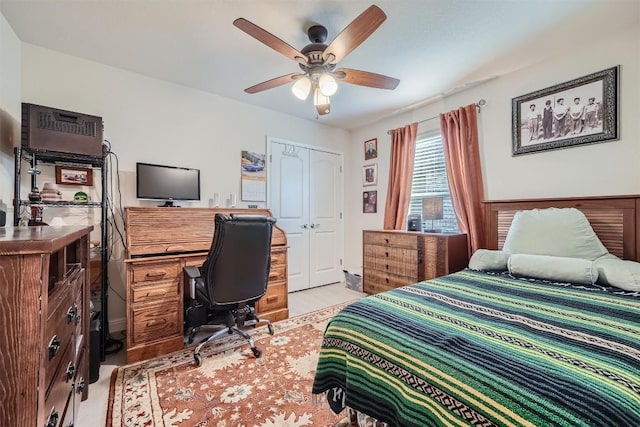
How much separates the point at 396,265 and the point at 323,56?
7.73 ft

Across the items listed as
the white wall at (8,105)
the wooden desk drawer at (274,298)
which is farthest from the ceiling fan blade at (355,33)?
the white wall at (8,105)

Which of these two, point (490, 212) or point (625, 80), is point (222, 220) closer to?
point (490, 212)

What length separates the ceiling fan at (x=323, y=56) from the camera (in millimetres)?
1545

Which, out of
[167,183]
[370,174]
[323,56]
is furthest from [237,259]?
[370,174]

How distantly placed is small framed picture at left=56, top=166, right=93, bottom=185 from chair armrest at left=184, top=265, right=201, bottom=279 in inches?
49.4

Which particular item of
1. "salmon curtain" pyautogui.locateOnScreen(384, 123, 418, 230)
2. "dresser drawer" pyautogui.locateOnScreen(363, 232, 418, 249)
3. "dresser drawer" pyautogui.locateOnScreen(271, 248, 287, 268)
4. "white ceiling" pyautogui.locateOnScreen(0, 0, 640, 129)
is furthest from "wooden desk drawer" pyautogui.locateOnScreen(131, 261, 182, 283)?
"salmon curtain" pyautogui.locateOnScreen(384, 123, 418, 230)

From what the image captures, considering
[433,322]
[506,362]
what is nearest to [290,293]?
[433,322]

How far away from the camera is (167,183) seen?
2.73 metres

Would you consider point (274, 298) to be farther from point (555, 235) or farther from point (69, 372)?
point (555, 235)

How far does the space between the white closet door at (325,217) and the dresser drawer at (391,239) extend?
0.85 meters

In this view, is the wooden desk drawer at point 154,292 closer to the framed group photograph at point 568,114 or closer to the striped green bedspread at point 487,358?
the striped green bedspread at point 487,358

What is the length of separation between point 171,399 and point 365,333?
134 cm

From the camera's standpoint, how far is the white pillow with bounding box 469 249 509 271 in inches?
80.1

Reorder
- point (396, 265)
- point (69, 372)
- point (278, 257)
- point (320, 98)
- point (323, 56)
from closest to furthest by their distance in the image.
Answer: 1. point (69, 372)
2. point (323, 56)
3. point (320, 98)
4. point (278, 257)
5. point (396, 265)
